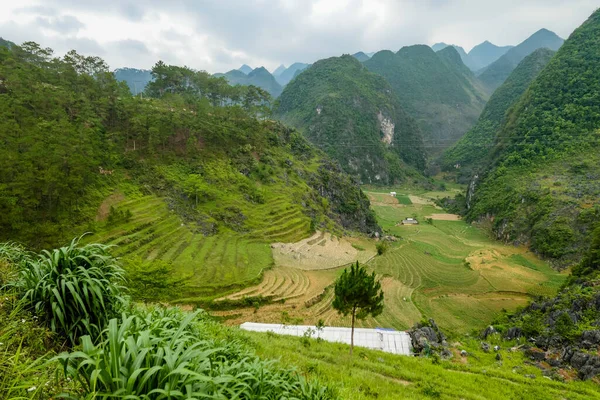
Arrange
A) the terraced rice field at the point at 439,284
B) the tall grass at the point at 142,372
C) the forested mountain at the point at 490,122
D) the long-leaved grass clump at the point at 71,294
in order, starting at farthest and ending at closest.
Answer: the forested mountain at the point at 490,122, the terraced rice field at the point at 439,284, the long-leaved grass clump at the point at 71,294, the tall grass at the point at 142,372

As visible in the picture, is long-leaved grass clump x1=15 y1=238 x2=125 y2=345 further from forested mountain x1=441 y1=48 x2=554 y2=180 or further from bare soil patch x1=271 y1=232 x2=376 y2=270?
forested mountain x1=441 y1=48 x2=554 y2=180

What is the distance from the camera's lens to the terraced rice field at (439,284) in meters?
23.1

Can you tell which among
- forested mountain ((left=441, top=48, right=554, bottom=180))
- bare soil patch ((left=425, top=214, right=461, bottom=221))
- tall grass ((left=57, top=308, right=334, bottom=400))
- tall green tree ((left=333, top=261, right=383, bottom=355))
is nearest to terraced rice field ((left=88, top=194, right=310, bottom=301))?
tall green tree ((left=333, top=261, right=383, bottom=355))

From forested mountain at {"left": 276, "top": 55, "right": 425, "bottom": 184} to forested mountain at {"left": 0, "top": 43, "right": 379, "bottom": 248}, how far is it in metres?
55.6

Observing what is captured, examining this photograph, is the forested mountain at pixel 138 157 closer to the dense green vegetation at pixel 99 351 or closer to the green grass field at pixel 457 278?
the green grass field at pixel 457 278

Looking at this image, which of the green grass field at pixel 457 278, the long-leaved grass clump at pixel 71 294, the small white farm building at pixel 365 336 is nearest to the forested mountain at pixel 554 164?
the green grass field at pixel 457 278

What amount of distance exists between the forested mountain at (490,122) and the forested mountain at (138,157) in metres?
85.8

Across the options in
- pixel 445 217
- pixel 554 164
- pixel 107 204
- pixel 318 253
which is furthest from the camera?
pixel 445 217

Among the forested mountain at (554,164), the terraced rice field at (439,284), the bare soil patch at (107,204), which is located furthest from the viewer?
the forested mountain at (554,164)

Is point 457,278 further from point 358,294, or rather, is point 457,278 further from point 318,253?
point 358,294

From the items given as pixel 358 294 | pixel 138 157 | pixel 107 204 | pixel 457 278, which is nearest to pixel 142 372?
pixel 358 294

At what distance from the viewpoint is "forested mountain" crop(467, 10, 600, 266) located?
42.2 meters

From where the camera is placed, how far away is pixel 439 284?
31.5 metres

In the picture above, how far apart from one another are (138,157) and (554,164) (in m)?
72.7
